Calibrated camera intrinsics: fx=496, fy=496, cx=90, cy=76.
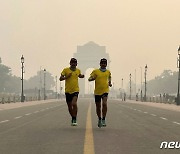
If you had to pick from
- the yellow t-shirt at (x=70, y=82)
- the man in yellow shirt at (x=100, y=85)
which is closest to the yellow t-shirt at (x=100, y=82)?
the man in yellow shirt at (x=100, y=85)

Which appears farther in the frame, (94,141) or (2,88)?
(2,88)

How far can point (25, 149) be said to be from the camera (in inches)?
386

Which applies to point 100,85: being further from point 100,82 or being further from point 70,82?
point 70,82

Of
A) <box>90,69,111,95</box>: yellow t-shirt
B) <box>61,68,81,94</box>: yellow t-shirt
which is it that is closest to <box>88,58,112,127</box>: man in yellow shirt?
<box>90,69,111,95</box>: yellow t-shirt

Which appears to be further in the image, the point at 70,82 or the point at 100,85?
the point at 70,82

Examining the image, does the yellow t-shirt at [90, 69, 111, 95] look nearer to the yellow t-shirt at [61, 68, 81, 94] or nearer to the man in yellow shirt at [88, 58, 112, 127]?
the man in yellow shirt at [88, 58, 112, 127]

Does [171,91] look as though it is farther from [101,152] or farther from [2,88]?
[101,152]

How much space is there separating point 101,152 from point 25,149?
157 centimetres

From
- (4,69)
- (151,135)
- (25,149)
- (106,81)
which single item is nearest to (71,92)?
(106,81)

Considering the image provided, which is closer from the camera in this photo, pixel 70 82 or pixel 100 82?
pixel 100 82

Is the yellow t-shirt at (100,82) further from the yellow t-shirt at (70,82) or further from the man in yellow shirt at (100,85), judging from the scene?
the yellow t-shirt at (70,82)

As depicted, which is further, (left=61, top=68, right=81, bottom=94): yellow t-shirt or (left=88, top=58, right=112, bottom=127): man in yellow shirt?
(left=61, top=68, right=81, bottom=94): yellow t-shirt

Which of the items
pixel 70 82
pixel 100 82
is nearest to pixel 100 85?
pixel 100 82

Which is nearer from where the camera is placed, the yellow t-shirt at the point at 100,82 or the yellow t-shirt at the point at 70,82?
the yellow t-shirt at the point at 100,82
